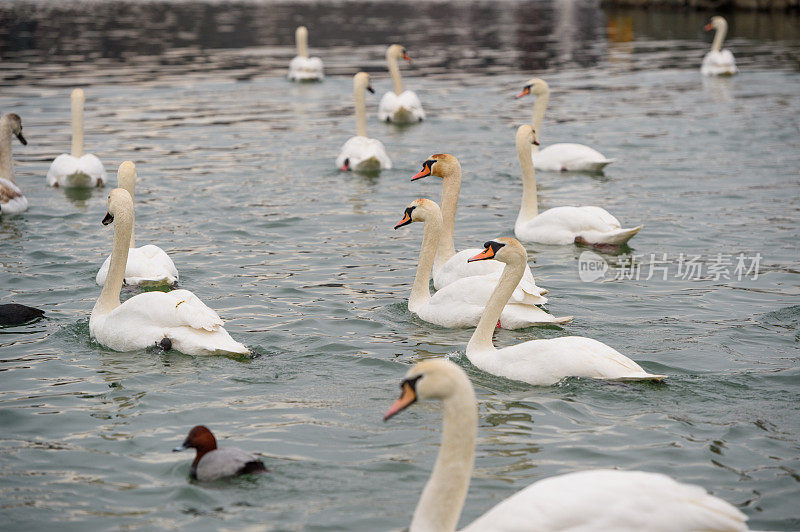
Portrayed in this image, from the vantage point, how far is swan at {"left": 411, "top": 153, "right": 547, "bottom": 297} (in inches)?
369

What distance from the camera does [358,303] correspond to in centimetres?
990

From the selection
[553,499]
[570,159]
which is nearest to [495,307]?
[553,499]

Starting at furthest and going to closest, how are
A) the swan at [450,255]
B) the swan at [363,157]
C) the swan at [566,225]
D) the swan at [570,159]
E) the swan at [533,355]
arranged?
the swan at [363,157], the swan at [570,159], the swan at [566,225], the swan at [450,255], the swan at [533,355]

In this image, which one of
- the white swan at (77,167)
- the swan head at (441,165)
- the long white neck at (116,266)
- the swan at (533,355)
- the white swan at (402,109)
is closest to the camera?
the swan at (533,355)

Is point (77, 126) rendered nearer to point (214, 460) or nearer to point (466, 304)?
point (466, 304)

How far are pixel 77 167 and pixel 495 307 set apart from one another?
8948 mm

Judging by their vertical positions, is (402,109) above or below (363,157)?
above

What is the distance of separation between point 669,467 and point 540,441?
861 mm

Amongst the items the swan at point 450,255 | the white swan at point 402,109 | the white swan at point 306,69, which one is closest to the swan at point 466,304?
the swan at point 450,255

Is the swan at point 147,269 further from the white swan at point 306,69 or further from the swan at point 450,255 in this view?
the white swan at point 306,69

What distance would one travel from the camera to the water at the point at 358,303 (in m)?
6.18

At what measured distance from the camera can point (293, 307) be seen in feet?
32.0

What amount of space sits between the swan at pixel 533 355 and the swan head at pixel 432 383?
8.76 feet

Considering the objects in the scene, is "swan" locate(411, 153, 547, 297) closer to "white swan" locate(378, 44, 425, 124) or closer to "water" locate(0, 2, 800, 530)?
"water" locate(0, 2, 800, 530)
